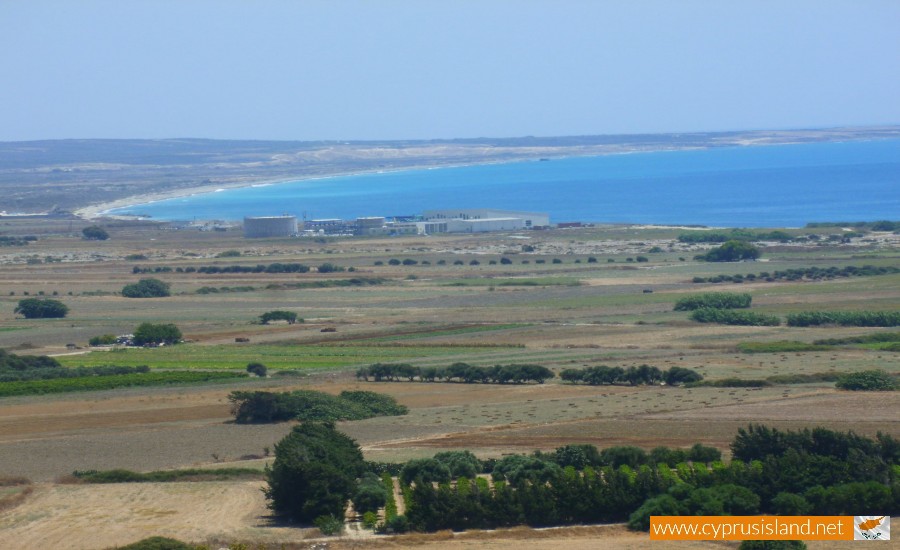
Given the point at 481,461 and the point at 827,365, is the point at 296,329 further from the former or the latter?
the point at 481,461

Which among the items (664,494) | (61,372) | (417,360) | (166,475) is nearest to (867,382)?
(664,494)

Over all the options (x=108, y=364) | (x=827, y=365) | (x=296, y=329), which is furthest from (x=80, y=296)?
(x=827, y=365)

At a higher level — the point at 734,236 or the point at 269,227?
the point at 734,236

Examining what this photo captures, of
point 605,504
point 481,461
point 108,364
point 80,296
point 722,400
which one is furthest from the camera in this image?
point 80,296

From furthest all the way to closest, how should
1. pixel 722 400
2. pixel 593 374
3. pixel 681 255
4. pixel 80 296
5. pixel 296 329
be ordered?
pixel 681 255 → pixel 80 296 → pixel 296 329 → pixel 593 374 → pixel 722 400

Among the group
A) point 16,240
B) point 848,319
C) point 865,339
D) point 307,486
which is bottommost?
point 16,240

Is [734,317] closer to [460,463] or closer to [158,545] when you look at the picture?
[460,463]

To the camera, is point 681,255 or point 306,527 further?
point 681,255

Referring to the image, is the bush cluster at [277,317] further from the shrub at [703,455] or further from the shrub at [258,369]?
the shrub at [703,455]
